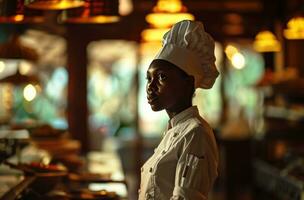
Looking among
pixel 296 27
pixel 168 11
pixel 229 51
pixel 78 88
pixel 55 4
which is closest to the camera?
pixel 55 4

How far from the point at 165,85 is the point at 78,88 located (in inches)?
285

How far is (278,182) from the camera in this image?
8570 millimetres

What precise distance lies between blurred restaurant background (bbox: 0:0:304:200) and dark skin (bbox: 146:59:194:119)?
1.12 meters

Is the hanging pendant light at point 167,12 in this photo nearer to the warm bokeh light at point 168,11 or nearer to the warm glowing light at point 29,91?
the warm bokeh light at point 168,11

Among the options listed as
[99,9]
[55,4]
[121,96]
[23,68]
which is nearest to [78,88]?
[23,68]

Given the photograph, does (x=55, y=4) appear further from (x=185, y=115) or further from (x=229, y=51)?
(x=229, y=51)

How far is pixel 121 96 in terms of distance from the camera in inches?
659

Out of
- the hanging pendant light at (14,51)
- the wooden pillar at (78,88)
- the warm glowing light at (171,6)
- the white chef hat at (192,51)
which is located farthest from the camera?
the wooden pillar at (78,88)

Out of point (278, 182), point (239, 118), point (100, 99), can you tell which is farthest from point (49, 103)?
point (278, 182)

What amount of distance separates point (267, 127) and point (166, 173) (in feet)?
28.6

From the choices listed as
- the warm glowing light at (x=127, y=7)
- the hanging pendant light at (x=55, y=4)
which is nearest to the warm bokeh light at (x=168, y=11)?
the hanging pendant light at (x=55, y=4)

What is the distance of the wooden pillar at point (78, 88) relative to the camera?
10.4 metres

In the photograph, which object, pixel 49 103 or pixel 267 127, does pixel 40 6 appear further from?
pixel 49 103

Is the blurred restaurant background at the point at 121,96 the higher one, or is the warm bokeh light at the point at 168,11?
the warm bokeh light at the point at 168,11
